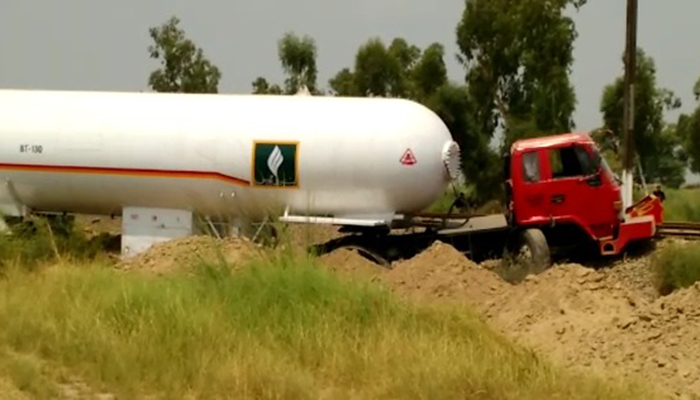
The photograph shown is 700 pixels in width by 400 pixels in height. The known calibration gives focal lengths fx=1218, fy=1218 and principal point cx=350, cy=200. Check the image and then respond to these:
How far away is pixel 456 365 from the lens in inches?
371

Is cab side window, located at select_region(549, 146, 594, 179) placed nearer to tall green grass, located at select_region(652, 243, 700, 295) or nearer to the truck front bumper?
the truck front bumper

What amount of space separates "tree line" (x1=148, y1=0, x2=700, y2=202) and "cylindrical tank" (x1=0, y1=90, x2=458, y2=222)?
14957 mm

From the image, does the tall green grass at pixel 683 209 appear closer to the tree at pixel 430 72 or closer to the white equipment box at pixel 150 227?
the tree at pixel 430 72

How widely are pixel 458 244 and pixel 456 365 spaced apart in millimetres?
10370

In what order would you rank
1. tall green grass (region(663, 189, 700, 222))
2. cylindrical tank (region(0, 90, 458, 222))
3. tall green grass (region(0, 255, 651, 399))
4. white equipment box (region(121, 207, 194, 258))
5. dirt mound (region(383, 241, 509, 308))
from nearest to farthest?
tall green grass (region(0, 255, 651, 399)) < dirt mound (region(383, 241, 509, 308)) < cylindrical tank (region(0, 90, 458, 222)) < white equipment box (region(121, 207, 194, 258)) < tall green grass (region(663, 189, 700, 222))

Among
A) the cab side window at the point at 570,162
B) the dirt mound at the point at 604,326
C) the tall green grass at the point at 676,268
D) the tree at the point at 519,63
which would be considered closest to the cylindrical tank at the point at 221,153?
the cab side window at the point at 570,162

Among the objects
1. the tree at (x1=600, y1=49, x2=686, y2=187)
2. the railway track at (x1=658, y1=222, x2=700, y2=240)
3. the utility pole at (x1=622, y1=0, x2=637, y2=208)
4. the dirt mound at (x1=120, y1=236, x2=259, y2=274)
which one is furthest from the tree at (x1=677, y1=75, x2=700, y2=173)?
the dirt mound at (x1=120, y1=236, x2=259, y2=274)

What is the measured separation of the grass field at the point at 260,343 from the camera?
9.18 metres

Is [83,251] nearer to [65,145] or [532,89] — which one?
[65,145]

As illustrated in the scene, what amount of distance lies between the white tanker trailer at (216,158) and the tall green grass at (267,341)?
628 centimetres

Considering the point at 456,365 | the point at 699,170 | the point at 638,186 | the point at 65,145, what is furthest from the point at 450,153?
the point at 699,170

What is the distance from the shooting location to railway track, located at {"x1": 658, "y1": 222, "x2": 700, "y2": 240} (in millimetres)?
21000

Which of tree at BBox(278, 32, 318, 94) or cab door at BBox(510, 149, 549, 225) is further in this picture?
tree at BBox(278, 32, 318, 94)

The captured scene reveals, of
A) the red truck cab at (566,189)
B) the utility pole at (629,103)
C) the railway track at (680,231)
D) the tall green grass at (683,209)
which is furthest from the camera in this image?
the tall green grass at (683,209)
